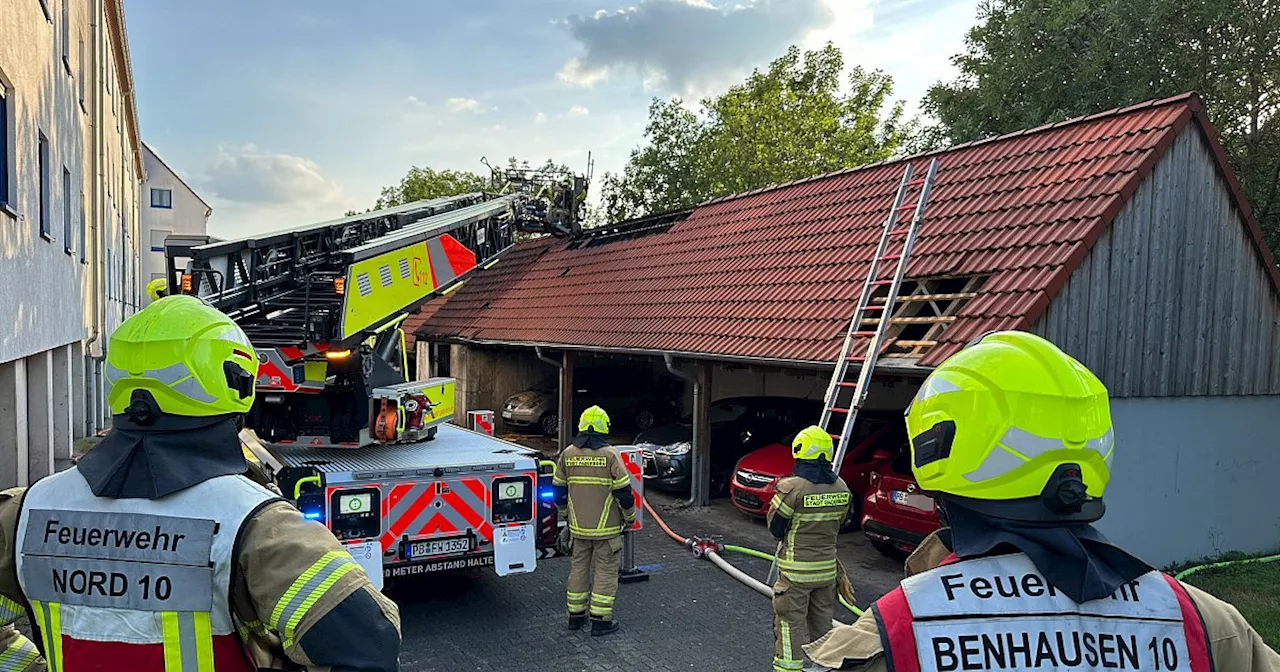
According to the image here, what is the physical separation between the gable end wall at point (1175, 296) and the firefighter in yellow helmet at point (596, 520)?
407 centimetres

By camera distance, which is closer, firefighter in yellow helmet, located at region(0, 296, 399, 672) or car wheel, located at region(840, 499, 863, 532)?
firefighter in yellow helmet, located at region(0, 296, 399, 672)

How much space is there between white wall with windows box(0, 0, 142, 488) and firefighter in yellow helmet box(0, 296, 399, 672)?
649 cm

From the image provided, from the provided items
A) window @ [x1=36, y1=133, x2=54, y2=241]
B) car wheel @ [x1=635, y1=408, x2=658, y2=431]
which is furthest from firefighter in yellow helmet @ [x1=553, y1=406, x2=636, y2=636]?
car wheel @ [x1=635, y1=408, x2=658, y2=431]

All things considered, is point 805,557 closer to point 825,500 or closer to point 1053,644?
point 825,500

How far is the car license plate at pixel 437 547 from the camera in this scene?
22.6 feet

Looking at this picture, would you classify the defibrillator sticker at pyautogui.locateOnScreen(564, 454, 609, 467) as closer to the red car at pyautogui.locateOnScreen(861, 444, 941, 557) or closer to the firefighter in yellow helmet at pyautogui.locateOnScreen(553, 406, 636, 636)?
the firefighter in yellow helmet at pyautogui.locateOnScreen(553, 406, 636, 636)

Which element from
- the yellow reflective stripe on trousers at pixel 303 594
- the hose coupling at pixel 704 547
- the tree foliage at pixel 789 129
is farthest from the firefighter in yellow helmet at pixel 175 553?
the tree foliage at pixel 789 129

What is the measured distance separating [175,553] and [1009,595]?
187cm

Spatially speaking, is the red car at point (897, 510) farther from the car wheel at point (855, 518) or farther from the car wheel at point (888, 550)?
the car wheel at point (855, 518)

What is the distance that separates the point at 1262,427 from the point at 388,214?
10.3 meters

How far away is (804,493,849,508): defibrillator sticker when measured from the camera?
19.2 ft

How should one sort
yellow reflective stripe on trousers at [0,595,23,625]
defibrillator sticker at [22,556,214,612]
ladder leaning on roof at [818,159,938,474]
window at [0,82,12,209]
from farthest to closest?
window at [0,82,12,209]
ladder leaning on roof at [818,159,938,474]
yellow reflective stripe on trousers at [0,595,23,625]
defibrillator sticker at [22,556,214,612]

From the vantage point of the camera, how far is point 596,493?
6887 millimetres

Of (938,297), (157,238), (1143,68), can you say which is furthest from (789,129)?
(157,238)
